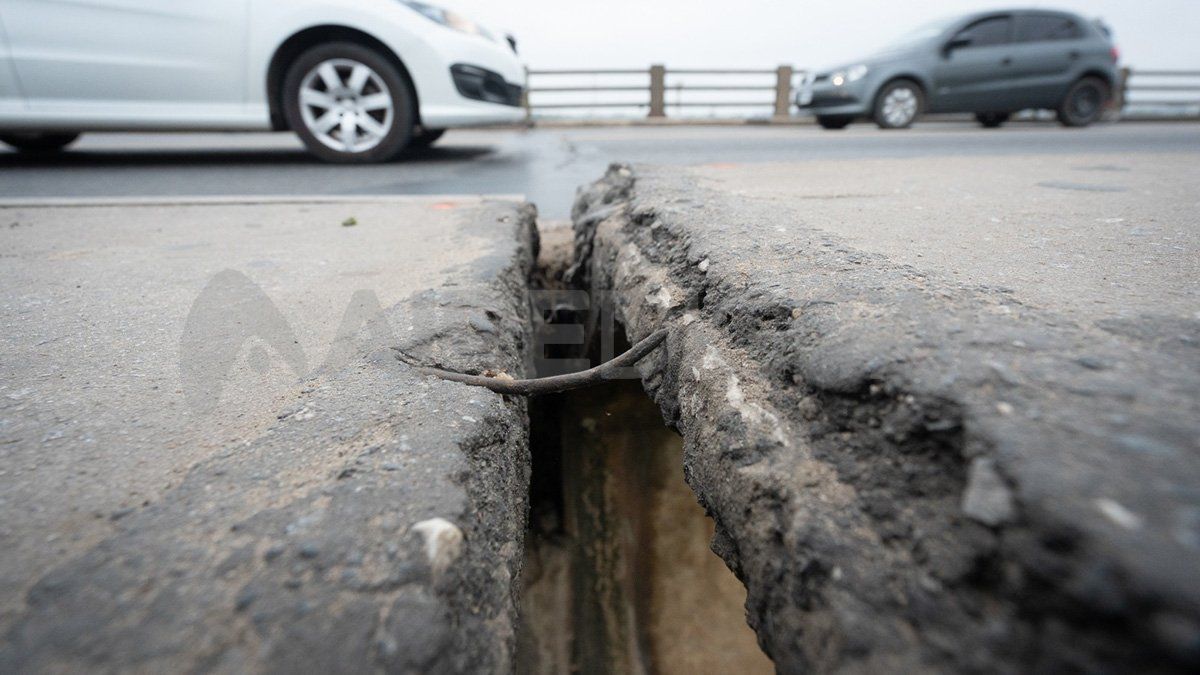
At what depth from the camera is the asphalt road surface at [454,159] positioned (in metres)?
3.63

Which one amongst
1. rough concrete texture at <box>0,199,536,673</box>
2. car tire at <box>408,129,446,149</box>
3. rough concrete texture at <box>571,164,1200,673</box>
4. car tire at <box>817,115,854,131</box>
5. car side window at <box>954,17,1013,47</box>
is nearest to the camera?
Result: rough concrete texture at <box>571,164,1200,673</box>

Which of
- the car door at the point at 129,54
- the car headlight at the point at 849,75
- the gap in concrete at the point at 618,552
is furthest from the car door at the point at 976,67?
the car door at the point at 129,54

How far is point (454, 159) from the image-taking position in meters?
4.84

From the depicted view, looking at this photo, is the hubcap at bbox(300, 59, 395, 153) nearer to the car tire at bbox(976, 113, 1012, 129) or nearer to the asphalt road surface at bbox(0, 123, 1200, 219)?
the asphalt road surface at bbox(0, 123, 1200, 219)

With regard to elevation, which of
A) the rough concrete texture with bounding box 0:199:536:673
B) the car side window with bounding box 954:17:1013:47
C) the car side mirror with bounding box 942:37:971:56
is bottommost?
the rough concrete texture with bounding box 0:199:536:673

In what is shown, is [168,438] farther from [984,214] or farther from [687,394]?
[984,214]

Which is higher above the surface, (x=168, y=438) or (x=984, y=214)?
(x=984, y=214)

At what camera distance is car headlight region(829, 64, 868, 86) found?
7605 millimetres

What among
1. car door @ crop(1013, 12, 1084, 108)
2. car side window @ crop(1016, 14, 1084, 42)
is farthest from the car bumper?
car side window @ crop(1016, 14, 1084, 42)

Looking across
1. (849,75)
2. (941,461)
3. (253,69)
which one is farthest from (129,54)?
(849,75)

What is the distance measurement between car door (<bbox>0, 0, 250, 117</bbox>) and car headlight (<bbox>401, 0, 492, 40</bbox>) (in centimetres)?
106

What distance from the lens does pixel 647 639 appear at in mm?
2311

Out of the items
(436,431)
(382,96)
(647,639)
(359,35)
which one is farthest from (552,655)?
(359,35)

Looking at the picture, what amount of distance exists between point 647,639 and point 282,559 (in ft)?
6.30
